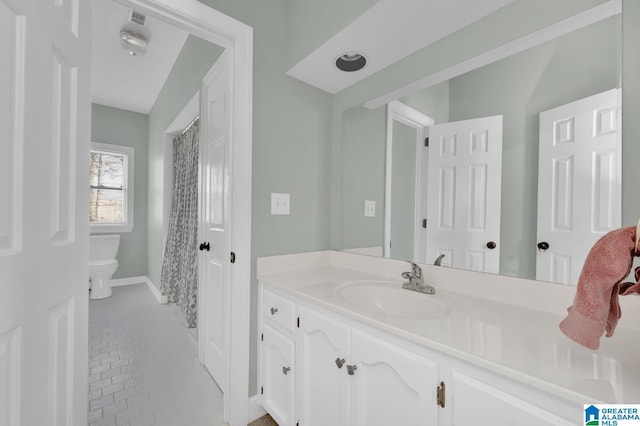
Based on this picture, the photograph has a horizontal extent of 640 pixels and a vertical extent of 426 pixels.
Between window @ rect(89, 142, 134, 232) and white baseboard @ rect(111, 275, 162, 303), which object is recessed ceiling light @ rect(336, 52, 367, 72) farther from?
window @ rect(89, 142, 134, 232)

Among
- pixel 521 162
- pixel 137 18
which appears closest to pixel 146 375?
pixel 521 162

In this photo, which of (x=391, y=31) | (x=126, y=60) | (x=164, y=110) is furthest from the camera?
(x=164, y=110)

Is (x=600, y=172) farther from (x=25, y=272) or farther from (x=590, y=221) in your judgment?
(x=25, y=272)

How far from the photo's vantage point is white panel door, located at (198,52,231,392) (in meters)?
1.57

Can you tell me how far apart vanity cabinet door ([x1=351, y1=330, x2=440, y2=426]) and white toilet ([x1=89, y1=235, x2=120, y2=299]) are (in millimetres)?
3710

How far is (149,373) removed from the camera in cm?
190

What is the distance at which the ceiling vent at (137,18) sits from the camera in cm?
204

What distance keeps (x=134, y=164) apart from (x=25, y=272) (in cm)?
413

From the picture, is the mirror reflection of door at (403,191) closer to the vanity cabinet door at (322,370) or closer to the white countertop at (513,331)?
the white countertop at (513,331)

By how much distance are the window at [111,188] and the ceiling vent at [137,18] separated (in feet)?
7.98

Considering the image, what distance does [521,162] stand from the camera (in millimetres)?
1041

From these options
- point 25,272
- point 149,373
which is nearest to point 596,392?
point 25,272

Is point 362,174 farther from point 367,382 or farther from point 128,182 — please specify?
point 128,182

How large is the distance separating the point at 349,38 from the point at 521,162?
3.02 ft
